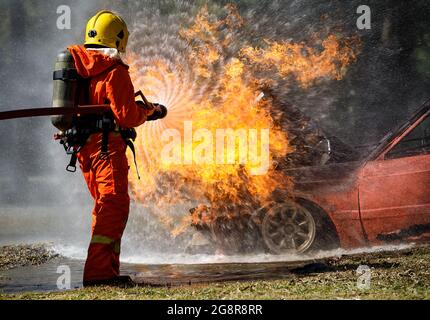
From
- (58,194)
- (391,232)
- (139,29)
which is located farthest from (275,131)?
(58,194)

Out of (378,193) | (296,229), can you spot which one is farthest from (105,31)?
(378,193)

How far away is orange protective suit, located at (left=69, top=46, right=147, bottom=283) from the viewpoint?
552cm

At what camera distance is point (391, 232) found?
23.2 ft

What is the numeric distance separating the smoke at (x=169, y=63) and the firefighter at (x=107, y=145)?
Answer: 3288 millimetres

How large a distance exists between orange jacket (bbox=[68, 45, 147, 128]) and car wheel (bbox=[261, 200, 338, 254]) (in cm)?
257

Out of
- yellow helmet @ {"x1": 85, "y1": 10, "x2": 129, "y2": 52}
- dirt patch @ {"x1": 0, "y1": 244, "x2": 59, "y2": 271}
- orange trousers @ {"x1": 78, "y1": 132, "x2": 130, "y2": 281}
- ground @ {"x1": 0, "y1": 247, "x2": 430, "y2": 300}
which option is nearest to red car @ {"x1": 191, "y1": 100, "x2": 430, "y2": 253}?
ground @ {"x1": 0, "y1": 247, "x2": 430, "y2": 300}

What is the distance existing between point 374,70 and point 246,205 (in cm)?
693

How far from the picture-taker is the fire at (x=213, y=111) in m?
8.05

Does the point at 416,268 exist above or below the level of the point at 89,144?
below

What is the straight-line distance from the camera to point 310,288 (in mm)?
5039

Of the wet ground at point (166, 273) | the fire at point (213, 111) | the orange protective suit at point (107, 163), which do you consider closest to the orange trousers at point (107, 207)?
the orange protective suit at point (107, 163)

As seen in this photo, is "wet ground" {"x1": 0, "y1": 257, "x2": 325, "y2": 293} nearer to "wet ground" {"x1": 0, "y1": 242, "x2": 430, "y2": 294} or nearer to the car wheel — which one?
"wet ground" {"x1": 0, "y1": 242, "x2": 430, "y2": 294}
